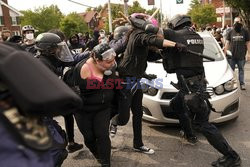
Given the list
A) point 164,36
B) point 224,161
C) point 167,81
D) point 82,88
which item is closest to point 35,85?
point 82,88

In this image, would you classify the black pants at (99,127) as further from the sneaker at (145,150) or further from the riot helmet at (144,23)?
the riot helmet at (144,23)

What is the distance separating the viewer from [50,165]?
0.99 metres

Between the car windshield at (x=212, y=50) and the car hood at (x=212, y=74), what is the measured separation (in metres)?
0.25

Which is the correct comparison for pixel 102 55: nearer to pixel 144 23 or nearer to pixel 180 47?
pixel 144 23

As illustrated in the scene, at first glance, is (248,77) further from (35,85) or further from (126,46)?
(35,85)

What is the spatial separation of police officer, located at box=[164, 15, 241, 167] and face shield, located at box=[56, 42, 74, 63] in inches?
43.0

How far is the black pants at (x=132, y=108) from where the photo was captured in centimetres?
355

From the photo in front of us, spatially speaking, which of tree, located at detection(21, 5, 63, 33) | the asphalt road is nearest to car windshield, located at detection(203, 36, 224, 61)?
the asphalt road

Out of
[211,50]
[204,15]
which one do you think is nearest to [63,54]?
[211,50]

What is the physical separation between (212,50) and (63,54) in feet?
10.2

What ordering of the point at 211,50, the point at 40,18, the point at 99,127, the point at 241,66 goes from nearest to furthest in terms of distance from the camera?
the point at 99,127 → the point at 211,50 → the point at 241,66 → the point at 40,18

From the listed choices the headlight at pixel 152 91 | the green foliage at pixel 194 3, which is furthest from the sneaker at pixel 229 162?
the green foliage at pixel 194 3

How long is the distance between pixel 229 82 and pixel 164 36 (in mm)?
1626

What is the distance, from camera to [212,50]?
5.65 metres
